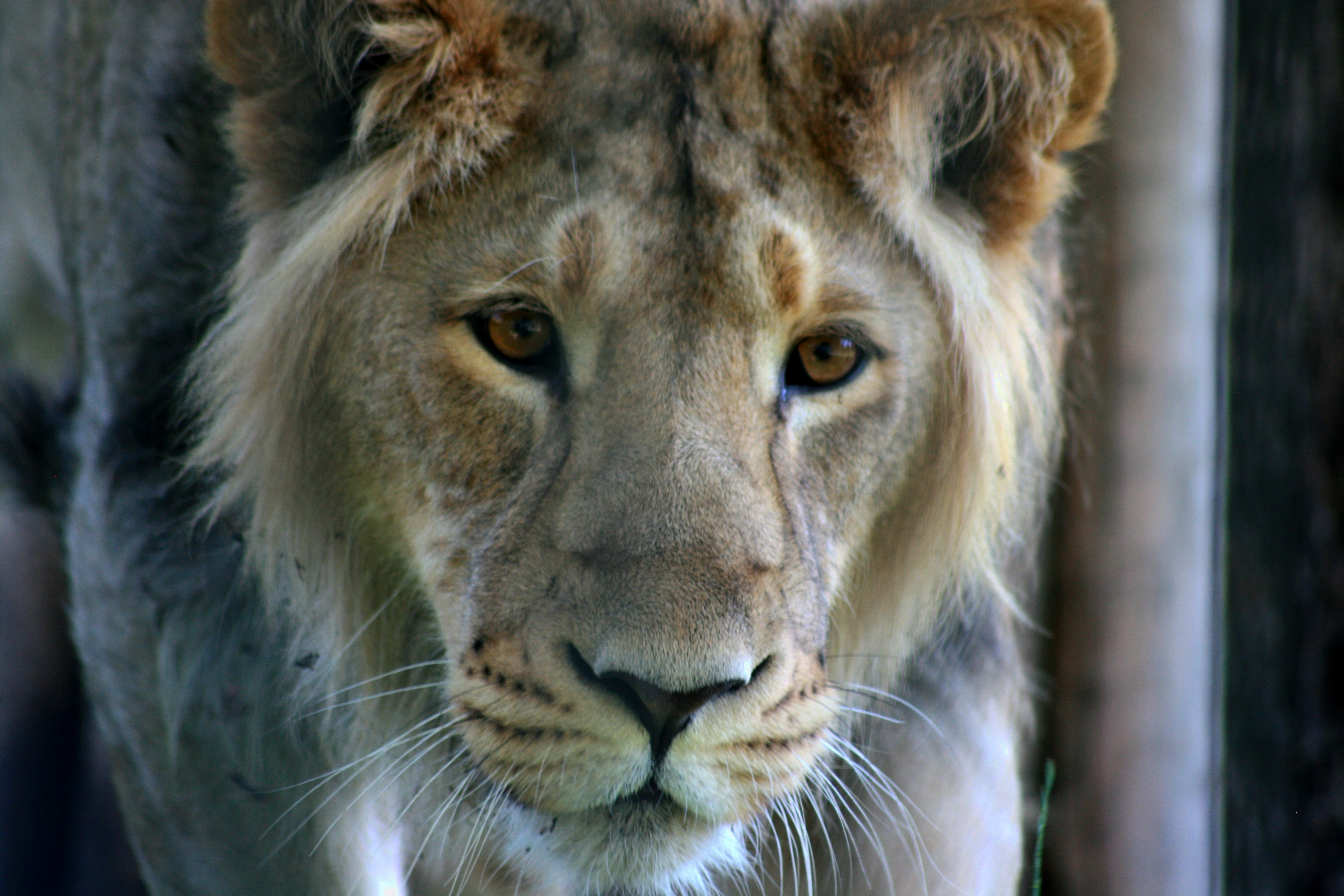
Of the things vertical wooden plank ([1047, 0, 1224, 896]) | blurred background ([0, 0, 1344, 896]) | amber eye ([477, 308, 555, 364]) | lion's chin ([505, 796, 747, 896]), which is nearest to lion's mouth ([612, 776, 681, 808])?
lion's chin ([505, 796, 747, 896])

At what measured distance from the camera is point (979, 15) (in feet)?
5.48

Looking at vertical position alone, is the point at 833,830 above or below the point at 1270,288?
below

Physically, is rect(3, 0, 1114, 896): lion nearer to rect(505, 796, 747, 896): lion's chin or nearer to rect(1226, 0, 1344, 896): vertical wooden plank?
rect(505, 796, 747, 896): lion's chin

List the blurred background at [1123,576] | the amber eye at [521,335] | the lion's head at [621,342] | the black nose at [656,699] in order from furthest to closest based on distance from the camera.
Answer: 1. the blurred background at [1123,576]
2. the amber eye at [521,335]
3. the lion's head at [621,342]
4. the black nose at [656,699]

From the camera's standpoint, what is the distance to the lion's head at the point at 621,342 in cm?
150

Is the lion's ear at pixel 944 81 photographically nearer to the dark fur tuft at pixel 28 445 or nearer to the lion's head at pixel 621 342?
the lion's head at pixel 621 342

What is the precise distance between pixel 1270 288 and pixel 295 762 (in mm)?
1529

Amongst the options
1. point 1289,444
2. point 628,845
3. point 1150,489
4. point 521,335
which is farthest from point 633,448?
point 1150,489

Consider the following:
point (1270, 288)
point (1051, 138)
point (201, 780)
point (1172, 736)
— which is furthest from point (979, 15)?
point (1172, 736)

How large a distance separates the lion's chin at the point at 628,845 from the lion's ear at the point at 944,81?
2.68 ft

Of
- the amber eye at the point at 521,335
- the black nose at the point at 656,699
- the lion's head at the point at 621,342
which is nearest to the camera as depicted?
the black nose at the point at 656,699

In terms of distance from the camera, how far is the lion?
154 cm

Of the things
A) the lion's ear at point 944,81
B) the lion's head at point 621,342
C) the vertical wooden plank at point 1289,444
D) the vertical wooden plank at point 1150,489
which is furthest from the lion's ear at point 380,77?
the vertical wooden plank at point 1150,489

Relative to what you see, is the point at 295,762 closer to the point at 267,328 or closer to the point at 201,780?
the point at 201,780
